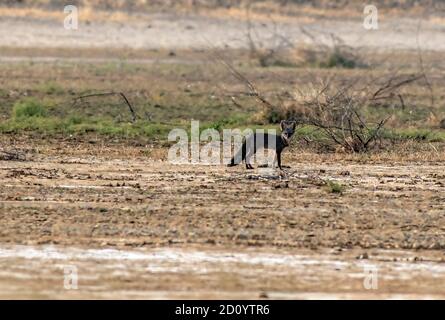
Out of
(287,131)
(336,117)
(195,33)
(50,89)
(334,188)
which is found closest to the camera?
(334,188)

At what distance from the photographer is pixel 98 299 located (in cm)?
848

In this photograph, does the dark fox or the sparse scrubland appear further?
the dark fox

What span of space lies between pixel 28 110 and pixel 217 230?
8.69 metres

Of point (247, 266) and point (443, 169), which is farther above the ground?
point (443, 169)

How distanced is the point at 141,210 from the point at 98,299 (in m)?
2.99

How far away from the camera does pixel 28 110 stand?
1886cm

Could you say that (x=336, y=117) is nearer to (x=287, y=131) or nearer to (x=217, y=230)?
(x=287, y=131)

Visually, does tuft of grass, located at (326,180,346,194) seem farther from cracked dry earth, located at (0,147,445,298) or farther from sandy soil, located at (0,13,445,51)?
sandy soil, located at (0,13,445,51)

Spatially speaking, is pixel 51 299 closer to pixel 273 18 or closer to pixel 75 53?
pixel 75 53

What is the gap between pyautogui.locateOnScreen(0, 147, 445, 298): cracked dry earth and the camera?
8992 millimetres

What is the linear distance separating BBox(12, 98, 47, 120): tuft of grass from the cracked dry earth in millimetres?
4091

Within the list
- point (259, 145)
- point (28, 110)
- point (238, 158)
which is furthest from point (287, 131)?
point (28, 110)

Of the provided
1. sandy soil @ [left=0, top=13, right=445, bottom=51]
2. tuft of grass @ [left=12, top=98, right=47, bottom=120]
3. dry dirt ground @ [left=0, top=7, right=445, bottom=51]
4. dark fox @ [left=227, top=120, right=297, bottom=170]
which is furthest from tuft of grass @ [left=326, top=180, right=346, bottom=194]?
dry dirt ground @ [left=0, top=7, right=445, bottom=51]
